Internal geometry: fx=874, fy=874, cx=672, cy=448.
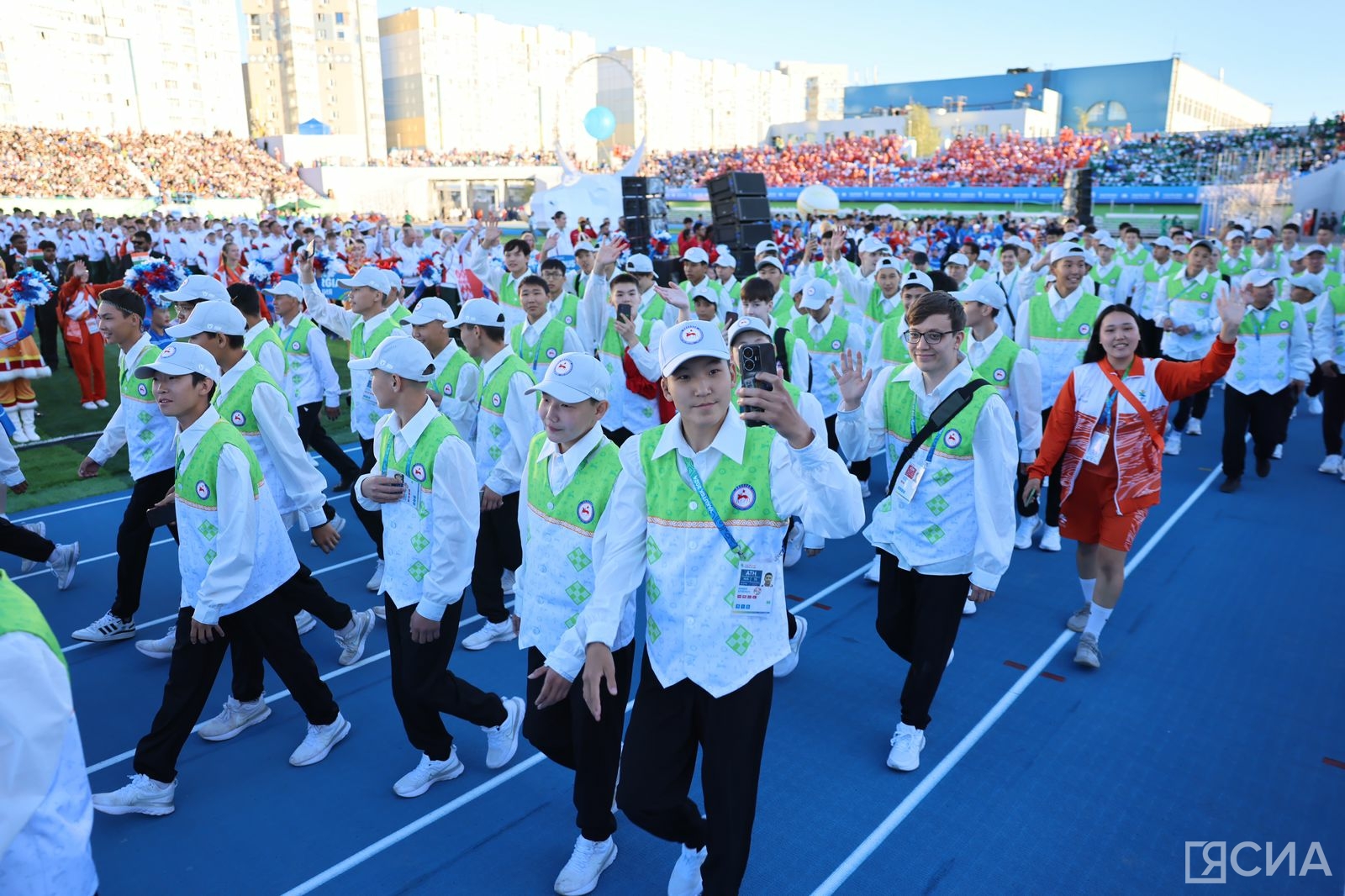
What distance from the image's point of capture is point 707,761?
9.50ft

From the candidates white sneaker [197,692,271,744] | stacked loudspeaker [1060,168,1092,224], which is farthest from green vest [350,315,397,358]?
stacked loudspeaker [1060,168,1092,224]

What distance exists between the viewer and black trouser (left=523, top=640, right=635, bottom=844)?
3.26m

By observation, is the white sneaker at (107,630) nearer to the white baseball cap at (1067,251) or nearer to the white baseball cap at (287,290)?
the white baseball cap at (287,290)

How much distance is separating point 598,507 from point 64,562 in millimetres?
5107

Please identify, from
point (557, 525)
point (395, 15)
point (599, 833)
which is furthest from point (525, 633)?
point (395, 15)

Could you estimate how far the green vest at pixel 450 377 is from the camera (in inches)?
223

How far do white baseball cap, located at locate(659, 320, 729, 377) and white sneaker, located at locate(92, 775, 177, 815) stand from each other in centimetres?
313

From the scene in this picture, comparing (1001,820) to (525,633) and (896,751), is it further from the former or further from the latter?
(525,633)


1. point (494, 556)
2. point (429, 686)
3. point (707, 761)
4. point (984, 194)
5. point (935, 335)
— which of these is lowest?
point (494, 556)

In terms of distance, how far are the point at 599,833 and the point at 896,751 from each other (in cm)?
154

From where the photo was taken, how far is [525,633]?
3.54 metres

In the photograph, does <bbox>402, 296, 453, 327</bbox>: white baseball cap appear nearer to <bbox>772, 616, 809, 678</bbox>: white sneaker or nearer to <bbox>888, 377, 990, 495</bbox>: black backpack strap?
<bbox>772, 616, 809, 678</bbox>: white sneaker

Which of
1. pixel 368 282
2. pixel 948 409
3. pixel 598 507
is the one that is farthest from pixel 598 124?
pixel 598 507

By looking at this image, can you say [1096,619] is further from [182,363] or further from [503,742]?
[182,363]
